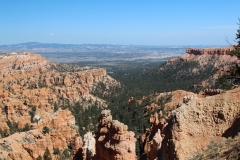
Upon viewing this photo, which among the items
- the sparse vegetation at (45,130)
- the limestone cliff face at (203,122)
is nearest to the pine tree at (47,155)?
the sparse vegetation at (45,130)

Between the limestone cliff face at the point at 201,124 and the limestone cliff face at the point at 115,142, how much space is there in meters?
3.47

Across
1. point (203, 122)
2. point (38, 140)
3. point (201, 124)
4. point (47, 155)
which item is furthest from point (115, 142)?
point (38, 140)

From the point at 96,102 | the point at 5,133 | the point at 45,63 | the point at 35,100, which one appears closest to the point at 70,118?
the point at 5,133

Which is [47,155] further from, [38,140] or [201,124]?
[201,124]

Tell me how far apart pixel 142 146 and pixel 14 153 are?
15.6 meters

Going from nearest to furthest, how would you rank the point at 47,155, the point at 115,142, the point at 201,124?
the point at 201,124 < the point at 115,142 < the point at 47,155

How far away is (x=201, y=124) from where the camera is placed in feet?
46.3

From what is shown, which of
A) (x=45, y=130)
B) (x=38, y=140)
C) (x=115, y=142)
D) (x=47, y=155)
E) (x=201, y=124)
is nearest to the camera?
(x=201, y=124)

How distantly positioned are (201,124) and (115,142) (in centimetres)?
635

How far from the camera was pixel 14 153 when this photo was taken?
3053 centimetres

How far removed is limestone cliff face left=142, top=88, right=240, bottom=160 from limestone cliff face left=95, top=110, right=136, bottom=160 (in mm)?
3471

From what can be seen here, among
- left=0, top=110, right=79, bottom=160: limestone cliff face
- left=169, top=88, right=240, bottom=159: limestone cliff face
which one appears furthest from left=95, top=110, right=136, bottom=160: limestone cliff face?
left=0, top=110, right=79, bottom=160: limestone cliff face

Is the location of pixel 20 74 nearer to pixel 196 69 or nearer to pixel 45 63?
pixel 45 63

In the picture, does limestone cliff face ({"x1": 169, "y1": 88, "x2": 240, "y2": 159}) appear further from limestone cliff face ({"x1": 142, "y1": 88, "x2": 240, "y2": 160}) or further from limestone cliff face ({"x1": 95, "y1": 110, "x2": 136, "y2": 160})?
limestone cliff face ({"x1": 95, "y1": 110, "x2": 136, "y2": 160})
